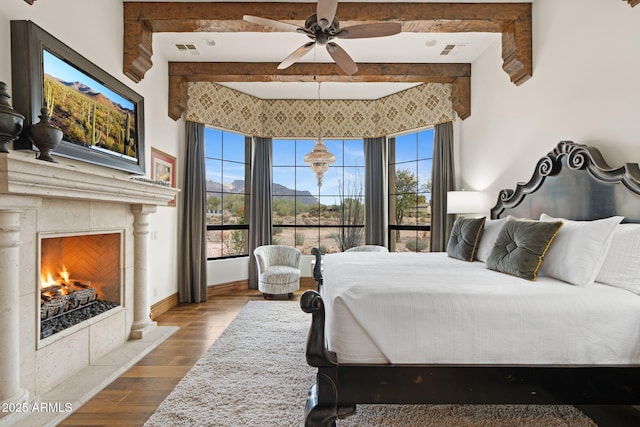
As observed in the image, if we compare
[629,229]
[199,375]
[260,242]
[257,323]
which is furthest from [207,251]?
[629,229]

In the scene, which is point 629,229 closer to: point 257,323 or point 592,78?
point 592,78

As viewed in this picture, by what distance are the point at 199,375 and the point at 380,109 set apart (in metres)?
4.79

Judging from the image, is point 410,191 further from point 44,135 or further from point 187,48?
point 44,135

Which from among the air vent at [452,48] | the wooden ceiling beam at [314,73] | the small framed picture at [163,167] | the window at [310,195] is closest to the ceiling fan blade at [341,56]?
the wooden ceiling beam at [314,73]

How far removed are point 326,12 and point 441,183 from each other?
320 centimetres

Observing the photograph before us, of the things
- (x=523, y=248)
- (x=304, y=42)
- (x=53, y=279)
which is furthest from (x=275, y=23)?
(x=53, y=279)

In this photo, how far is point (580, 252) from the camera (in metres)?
2.03

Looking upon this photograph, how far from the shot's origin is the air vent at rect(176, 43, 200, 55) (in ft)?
13.6

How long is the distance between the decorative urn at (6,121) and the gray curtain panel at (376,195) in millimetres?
4692

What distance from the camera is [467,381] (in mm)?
1674

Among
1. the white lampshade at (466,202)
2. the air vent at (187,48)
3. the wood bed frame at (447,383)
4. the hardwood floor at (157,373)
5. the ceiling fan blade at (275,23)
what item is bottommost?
the hardwood floor at (157,373)

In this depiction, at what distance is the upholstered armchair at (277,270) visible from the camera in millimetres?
4965

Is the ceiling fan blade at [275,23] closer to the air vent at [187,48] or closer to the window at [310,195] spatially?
the air vent at [187,48]

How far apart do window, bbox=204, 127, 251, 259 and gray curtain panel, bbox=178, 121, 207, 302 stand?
1.47 ft
